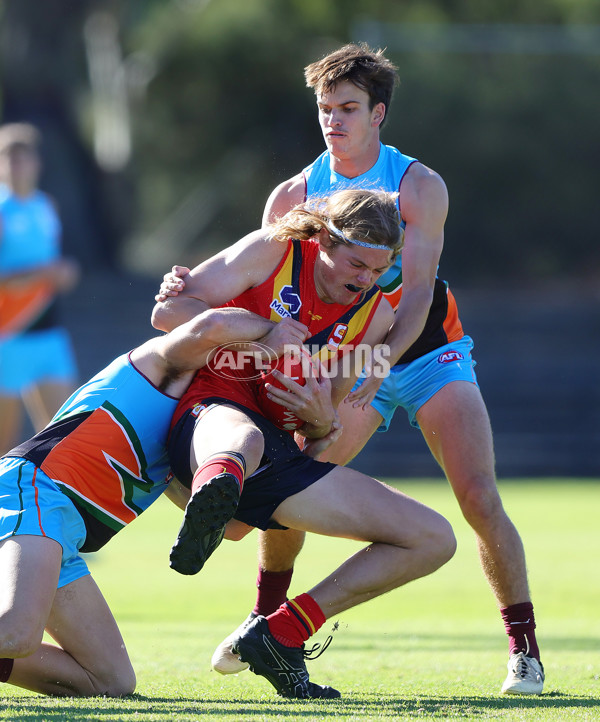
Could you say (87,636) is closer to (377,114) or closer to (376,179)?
(376,179)

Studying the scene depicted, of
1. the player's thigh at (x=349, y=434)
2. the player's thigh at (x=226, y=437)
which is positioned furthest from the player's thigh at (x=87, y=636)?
the player's thigh at (x=349, y=434)

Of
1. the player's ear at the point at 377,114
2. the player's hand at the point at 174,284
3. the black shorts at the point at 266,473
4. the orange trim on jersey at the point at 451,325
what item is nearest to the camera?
the black shorts at the point at 266,473

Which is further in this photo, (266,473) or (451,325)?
(451,325)

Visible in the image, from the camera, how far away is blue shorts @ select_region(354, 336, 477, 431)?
502 cm

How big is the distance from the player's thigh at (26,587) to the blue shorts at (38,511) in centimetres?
4

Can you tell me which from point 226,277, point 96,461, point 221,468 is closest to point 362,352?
point 226,277

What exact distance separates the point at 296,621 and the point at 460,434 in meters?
1.23

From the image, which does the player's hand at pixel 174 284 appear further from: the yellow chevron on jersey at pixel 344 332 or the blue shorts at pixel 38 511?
the blue shorts at pixel 38 511

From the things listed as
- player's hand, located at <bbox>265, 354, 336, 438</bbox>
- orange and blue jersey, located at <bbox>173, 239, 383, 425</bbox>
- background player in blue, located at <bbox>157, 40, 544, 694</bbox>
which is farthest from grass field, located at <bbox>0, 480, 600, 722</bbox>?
orange and blue jersey, located at <bbox>173, 239, 383, 425</bbox>

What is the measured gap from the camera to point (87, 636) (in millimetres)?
4164

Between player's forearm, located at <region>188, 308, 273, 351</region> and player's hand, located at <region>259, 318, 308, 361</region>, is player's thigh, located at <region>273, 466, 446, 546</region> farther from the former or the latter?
player's forearm, located at <region>188, 308, 273, 351</region>

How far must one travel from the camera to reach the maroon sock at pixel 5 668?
3.98 m

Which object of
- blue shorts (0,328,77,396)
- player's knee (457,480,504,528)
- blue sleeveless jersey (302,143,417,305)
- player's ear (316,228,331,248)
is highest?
blue sleeveless jersey (302,143,417,305)

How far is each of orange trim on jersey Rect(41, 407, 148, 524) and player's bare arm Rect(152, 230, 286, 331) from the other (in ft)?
1.56
